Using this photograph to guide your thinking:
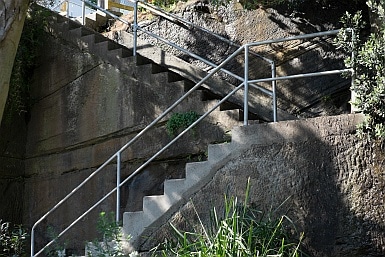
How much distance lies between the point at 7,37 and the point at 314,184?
3.45 m

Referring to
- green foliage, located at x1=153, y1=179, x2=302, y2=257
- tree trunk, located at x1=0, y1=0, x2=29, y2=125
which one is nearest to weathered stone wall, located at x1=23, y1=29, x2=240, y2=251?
green foliage, located at x1=153, y1=179, x2=302, y2=257

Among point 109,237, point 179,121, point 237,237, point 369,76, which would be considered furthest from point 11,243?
point 369,76

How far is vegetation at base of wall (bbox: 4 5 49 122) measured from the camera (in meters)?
12.3

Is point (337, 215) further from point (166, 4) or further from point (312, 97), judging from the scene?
point (166, 4)

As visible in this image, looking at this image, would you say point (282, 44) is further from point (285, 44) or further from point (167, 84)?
point (167, 84)

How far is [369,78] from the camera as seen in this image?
7363mm

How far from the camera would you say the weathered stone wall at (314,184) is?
7.46m

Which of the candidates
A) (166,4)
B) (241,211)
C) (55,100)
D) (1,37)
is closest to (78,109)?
(55,100)

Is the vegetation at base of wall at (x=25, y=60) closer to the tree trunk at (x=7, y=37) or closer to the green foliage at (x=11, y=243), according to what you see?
the green foliage at (x=11, y=243)

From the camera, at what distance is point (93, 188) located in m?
11.6

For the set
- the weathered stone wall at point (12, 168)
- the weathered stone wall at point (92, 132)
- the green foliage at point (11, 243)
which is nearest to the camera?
the green foliage at point (11, 243)

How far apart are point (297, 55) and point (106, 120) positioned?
123 inches

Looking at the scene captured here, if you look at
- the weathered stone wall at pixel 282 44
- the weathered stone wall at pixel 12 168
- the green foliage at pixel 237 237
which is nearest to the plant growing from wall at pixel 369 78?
the green foliage at pixel 237 237

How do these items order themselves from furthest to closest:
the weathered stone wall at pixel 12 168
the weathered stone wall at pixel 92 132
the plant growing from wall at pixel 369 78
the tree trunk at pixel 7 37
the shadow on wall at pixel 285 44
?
the weathered stone wall at pixel 12 168 < the shadow on wall at pixel 285 44 < the weathered stone wall at pixel 92 132 < the tree trunk at pixel 7 37 < the plant growing from wall at pixel 369 78
